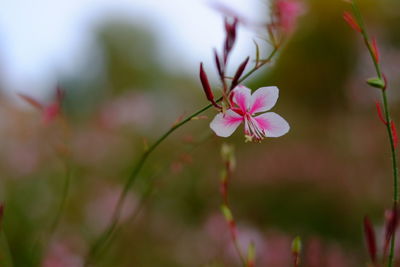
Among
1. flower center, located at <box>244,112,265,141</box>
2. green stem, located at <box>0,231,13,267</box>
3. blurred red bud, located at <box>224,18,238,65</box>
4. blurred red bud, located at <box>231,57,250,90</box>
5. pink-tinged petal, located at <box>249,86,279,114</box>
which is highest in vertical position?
blurred red bud, located at <box>224,18,238,65</box>

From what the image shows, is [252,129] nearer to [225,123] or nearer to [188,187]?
[225,123]

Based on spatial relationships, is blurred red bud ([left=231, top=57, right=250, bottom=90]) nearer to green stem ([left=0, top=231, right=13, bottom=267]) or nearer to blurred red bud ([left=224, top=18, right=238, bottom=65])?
blurred red bud ([left=224, top=18, right=238, bottom=65])

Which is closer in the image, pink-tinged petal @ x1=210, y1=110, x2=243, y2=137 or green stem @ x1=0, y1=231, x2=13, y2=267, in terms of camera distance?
pink-tinged petal @ x1=210, y1=110, x2=243, y2=137

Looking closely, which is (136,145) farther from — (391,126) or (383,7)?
(383,7)

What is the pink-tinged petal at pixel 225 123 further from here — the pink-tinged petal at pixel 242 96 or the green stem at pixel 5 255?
the green stem at pixel 5 255

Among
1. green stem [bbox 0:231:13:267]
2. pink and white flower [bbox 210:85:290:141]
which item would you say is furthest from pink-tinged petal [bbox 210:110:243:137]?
green stem [bbox 0:231:13:267]

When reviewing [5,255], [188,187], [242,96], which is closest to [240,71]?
[242,96]
